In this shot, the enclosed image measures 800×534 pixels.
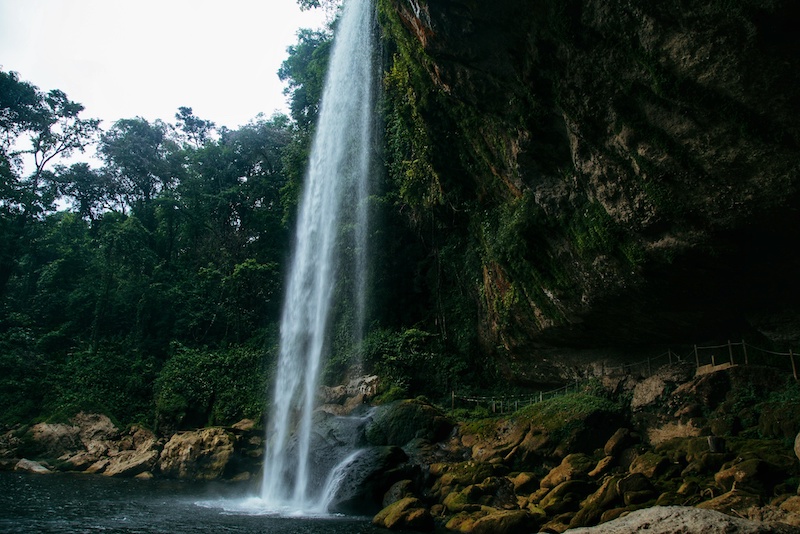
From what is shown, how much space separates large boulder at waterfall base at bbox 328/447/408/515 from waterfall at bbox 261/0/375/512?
7.89 meters

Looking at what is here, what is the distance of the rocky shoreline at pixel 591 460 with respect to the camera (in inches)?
304

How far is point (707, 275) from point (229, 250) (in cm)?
2719

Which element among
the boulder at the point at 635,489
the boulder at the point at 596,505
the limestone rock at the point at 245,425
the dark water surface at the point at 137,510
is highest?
the limestone rock at the point at 245,425

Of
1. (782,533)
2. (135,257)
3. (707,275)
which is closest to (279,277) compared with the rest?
(135,257)

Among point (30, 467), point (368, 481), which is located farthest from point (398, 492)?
point (30, 467)

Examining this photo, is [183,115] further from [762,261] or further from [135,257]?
[762,261]

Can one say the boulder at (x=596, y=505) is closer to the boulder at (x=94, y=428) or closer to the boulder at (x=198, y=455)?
the boulder at (x=198, y=455)

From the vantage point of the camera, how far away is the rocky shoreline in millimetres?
→ 7715

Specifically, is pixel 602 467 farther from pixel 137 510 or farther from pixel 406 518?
pixel 137 510

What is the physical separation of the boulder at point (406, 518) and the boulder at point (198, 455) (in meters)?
10.7

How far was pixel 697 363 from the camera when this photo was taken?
11.8 meters

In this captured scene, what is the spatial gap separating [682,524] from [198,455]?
17.5m

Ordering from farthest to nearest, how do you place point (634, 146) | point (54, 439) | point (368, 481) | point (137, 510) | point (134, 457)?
point (54, 439) < point (134, 457) < point (368, 481) < point (137, 510) < point (634, 146)

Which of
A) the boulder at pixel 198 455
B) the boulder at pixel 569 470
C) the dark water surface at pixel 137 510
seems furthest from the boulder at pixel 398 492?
the boulder at pixel 198 455
